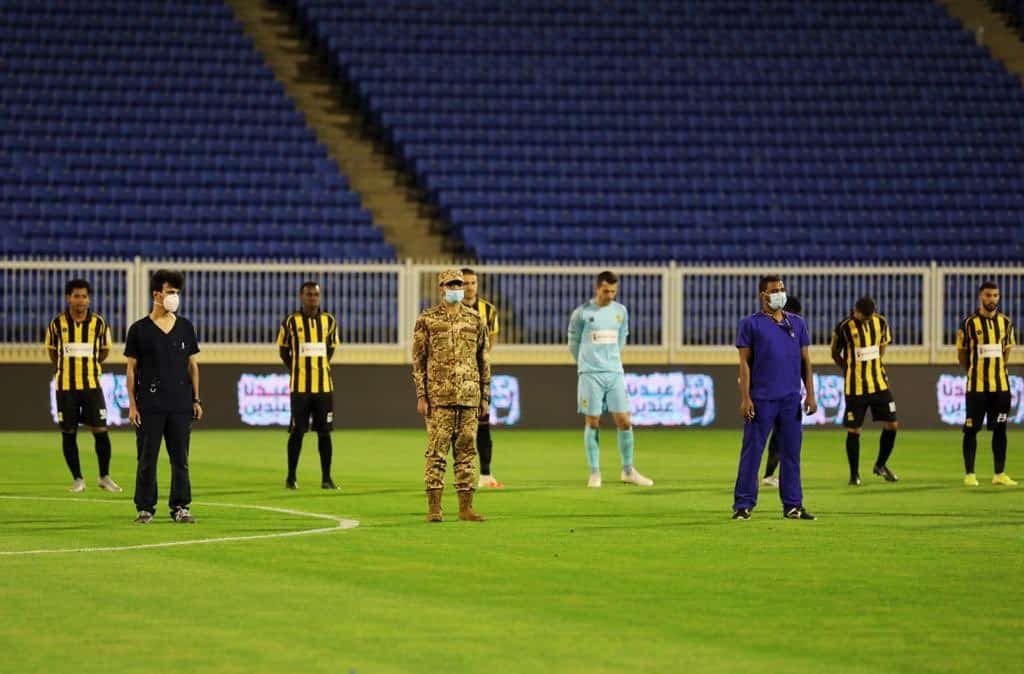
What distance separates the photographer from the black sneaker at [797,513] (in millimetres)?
14688

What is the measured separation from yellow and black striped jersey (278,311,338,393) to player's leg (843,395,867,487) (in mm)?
5084

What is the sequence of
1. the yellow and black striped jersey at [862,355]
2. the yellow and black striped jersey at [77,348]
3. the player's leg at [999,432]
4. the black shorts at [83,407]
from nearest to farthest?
the black shorts at [83,407]
the yellow and black striped jersey at [77,348]
the player's leg at [999,432]
the yellow and black striped jersey at [862,355]

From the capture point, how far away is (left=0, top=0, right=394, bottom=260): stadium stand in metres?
30.9

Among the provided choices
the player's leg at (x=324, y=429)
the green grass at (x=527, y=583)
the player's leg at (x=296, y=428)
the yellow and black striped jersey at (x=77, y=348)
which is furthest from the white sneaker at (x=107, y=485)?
the player's leg at (x=324, y=429)

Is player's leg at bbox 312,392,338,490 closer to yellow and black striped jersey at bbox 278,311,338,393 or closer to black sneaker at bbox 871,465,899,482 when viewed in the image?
yellow and black striped jersey at bbox 278,311,338,393

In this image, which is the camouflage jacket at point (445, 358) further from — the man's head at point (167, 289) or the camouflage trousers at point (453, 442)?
the man's head at point (167, 289)

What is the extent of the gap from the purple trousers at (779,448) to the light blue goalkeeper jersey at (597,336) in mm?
4299

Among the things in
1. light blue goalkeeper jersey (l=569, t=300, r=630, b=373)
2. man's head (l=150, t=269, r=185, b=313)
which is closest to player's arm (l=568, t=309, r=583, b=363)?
light blue goalkeeper jersey (l=569, t=300, r=630, b=373)

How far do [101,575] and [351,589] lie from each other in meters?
1.60

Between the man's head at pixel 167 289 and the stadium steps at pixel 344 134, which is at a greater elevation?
the stadium steps at pixel 344 134

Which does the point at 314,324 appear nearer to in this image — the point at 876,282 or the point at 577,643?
the point at 577,643

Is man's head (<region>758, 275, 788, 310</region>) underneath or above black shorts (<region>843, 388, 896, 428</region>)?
above

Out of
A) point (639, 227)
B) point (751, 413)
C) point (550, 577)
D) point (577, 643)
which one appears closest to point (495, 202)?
point (639, 227)

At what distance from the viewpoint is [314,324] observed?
18.8 meters
